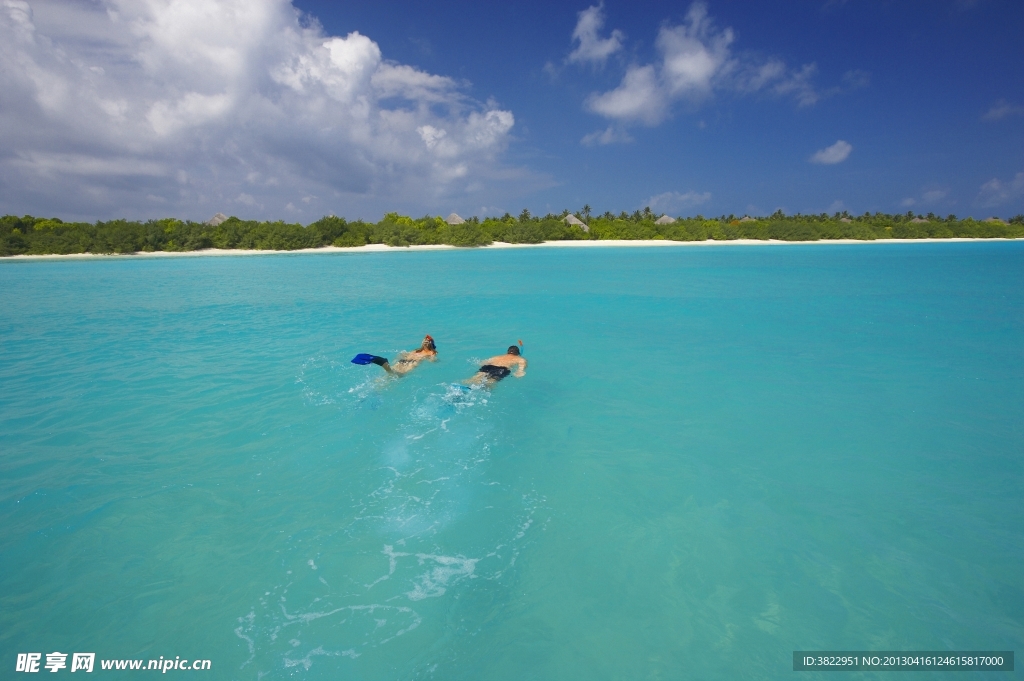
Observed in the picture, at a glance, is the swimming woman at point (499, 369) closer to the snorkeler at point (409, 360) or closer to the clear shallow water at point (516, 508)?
the clear shallow water at point (516, 508)

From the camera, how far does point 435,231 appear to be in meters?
64.0

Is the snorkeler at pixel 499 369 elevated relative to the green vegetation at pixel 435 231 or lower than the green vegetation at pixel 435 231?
lower

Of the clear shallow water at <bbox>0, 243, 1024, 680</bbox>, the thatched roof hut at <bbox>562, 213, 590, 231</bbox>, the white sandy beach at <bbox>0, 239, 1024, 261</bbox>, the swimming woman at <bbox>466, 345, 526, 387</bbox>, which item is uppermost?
the thatched roof hut at <bbox>562, 213, 590, 231</bbox>

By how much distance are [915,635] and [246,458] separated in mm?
6996

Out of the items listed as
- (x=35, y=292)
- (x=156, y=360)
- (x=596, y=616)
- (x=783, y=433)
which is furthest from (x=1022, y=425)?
(x=35, y=292)

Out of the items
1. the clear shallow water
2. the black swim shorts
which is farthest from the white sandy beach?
the black swim shorts

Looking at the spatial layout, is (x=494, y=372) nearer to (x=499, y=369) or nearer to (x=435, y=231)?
(x=499, y=369)

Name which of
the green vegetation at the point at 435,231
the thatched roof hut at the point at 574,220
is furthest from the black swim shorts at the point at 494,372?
the thatched roof hut at the point at 574,220

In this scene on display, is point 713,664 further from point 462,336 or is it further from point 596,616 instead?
point 462,336

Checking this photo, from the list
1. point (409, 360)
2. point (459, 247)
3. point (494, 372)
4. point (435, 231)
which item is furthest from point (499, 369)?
point (435, 231)

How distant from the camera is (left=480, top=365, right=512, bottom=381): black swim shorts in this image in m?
8.52

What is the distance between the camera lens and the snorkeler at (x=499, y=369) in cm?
848

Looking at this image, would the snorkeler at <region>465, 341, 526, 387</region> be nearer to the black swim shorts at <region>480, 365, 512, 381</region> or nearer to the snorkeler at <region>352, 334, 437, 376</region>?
the black swim shorts at <region>480, 365, 512, 381</region>

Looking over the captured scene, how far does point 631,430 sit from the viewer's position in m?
6.83
